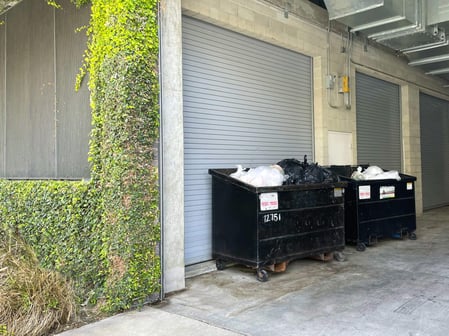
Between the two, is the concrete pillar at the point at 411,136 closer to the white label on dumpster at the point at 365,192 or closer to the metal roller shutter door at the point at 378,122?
the metal roller shutter door at the point at 378,122

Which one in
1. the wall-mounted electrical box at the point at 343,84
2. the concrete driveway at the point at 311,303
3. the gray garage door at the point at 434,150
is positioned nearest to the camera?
the concrete driveway at the point at 311,303

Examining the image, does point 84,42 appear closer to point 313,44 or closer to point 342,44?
point 313,44

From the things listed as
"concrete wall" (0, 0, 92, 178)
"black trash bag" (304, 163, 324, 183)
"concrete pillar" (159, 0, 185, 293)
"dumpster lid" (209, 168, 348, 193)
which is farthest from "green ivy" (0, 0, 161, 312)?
"black trash bag" (304, 163, 324, 183)

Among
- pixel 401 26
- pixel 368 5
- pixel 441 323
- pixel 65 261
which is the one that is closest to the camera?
pixel 441 323

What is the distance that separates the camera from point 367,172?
738 cm

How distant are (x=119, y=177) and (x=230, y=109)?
105 inches

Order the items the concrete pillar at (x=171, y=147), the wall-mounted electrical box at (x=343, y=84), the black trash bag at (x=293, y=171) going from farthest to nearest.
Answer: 1. the wall-mounted electrical box at (x=343, y=84)
2. the black trash bag at (x=293, y=171)
3. the concrete pillar at (x=171, y=147)

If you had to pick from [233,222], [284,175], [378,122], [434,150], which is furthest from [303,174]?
[434,150]

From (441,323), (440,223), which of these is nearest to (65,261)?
(441,323)

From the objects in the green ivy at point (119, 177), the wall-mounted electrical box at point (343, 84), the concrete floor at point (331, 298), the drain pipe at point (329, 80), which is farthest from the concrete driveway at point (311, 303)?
the wall-mounted electrical box at point (343, 84)

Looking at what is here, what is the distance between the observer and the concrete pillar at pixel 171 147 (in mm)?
4680

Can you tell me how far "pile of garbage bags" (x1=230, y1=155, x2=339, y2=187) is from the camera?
5289 mm

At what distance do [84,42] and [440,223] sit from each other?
8.66 metres

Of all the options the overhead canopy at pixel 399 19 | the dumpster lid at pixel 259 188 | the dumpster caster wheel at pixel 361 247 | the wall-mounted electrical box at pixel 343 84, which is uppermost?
the overhead canopy at pixel 399 19
